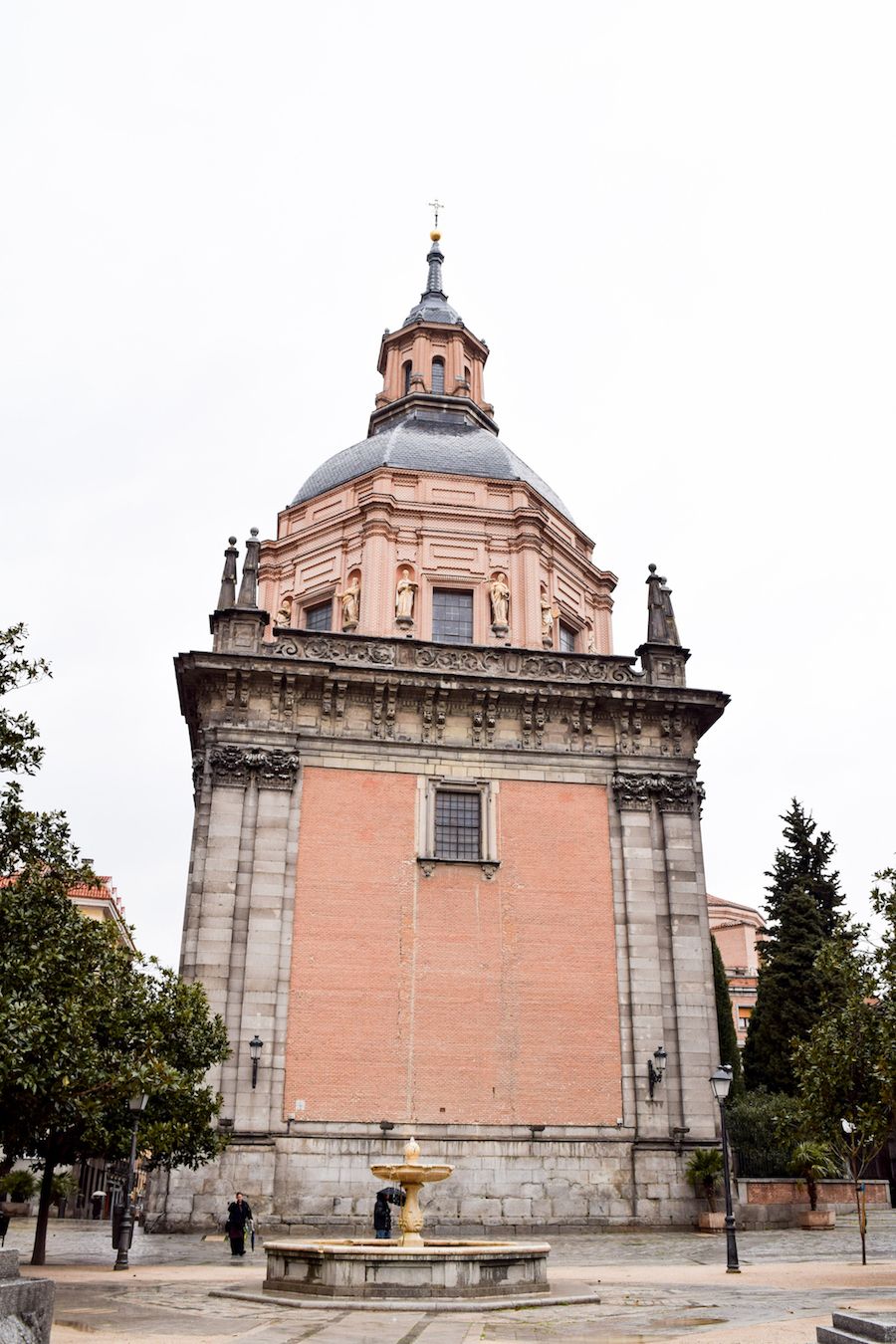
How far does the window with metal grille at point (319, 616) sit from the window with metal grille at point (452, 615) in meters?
2.95

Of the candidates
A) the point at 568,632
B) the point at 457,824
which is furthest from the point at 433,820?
the point at 568,632

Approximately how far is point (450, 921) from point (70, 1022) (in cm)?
1346

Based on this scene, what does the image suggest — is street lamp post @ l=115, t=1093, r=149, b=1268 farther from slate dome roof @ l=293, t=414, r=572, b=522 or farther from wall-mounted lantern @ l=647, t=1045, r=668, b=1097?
slate dome roof @ l=293, t=414, r=572, b=522

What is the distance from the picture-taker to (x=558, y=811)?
27156 millimetres

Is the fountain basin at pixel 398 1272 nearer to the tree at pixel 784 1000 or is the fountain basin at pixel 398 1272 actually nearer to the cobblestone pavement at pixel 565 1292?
the cobblestone pavement at pixel 565 1292

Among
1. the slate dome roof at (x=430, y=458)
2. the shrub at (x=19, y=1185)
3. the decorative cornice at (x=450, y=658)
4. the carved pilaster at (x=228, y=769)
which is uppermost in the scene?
the slate dome roof at (x=430, y=458)

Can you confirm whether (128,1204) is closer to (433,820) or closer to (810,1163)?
(433,820)

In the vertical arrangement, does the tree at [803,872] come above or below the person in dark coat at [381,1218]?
above

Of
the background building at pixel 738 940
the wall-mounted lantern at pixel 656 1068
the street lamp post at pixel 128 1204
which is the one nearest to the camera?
→ the street lamp post at pixel 128 1204

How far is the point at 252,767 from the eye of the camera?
26.0m

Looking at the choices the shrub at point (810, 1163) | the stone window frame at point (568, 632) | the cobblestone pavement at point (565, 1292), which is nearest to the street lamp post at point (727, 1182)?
the cobblestone pavement at point (565, 1292)

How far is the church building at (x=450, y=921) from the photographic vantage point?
23656 millimetres

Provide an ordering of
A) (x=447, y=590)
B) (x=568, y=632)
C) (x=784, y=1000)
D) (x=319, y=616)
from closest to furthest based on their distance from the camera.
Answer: (x=447, y=590) < (x=319, y=616) < (x=568, y=632) < (x=784, y=1000)

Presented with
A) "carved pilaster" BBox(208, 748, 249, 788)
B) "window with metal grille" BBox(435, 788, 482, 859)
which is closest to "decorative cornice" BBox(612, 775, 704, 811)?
"window with metal grille" BBox(435, 788, 482, 859)
